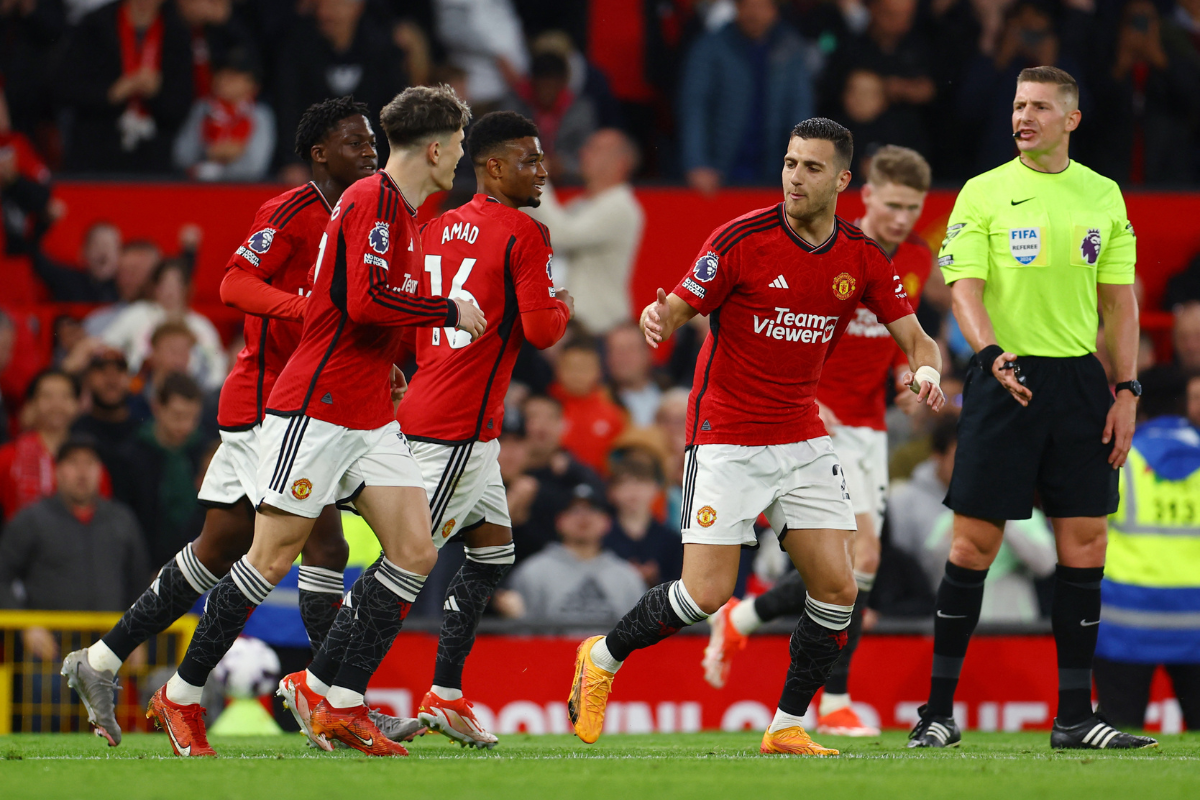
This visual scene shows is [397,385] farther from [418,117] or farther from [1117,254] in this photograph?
[1117,254]

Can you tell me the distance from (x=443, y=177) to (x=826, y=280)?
1.54 meters

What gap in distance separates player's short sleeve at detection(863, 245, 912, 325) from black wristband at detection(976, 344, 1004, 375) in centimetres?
41

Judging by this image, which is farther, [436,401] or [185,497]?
[185,497]

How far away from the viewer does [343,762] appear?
19.4 feet

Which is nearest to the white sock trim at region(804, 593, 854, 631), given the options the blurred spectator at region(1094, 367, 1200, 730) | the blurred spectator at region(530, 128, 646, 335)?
the blurred spectator at region(1094, 367, 1200, 730)

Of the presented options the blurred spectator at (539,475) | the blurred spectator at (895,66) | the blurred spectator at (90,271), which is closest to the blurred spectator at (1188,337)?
the blurred spectator at (895,66)

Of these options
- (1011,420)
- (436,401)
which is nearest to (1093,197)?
(1011,420)

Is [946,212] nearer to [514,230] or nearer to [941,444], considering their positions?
[941,444]

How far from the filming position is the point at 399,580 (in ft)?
20.2

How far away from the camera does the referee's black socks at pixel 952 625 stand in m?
7.00

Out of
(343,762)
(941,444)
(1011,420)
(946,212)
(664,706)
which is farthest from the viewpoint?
(946,212)

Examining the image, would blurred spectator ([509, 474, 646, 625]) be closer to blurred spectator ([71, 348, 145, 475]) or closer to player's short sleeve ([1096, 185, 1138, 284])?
blurred spectator ([71, 348, 145, 475])

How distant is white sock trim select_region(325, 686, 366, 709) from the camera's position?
A: 6039 mm

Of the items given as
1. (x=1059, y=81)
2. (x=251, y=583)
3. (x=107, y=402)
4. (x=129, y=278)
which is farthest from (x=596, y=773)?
(x=129, y=278)
